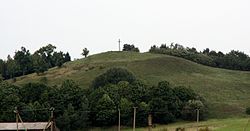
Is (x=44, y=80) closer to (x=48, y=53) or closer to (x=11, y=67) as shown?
(x=11, y=67)

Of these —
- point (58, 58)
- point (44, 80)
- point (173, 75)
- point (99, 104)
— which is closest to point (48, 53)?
point (58, 58)

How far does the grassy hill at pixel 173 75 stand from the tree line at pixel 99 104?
28.1 ft

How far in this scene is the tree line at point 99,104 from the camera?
7988 centimetres

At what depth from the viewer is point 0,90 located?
87188 mm

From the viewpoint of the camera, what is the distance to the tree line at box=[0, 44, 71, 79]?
437ft

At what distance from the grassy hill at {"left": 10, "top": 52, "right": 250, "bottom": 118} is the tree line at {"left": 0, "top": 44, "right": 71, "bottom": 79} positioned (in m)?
3.27

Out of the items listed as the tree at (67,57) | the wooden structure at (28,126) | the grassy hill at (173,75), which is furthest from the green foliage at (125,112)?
the tree at (67,57)

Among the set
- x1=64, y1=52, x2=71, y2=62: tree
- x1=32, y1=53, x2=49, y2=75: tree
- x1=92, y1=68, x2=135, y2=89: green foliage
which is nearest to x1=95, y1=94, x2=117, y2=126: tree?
x1=92, y1=68, x2=135, y2=89: green foliage

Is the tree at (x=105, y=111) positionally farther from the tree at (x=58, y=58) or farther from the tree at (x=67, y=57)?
the tree at (x=67, y=57)

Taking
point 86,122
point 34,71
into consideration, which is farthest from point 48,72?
point 86,122

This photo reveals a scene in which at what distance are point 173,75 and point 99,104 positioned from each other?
146 feet

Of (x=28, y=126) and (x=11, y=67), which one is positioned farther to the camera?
(x=11, y=67)

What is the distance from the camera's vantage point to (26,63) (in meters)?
140

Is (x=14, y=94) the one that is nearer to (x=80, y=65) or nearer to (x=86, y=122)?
(x=86, y=122)
